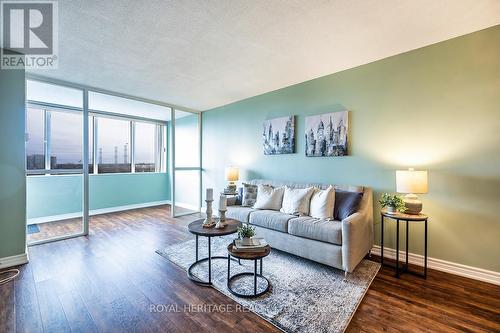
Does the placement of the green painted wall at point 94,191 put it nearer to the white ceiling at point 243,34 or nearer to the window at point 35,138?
the window at point 35,138

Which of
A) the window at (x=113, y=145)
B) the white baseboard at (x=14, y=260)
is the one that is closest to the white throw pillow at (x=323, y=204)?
the white baseboard at (x=14, y=260)

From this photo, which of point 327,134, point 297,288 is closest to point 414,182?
point 327,134

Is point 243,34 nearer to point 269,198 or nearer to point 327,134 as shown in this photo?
point 327,134

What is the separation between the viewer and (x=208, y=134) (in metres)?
5.32

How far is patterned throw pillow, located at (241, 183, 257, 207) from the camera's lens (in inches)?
142

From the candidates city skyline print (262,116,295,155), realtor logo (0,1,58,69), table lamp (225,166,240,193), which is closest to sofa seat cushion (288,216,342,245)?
city skyline print (262,116,295,155)

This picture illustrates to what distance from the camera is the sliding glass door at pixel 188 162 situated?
5.48 meters

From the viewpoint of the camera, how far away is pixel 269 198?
131 inches

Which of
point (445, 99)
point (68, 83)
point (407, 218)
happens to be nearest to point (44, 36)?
point (68, 83)

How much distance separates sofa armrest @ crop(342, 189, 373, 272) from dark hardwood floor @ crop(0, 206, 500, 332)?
291 millimetres

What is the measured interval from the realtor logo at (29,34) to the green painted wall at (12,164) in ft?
0.71

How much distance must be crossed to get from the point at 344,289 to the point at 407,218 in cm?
100

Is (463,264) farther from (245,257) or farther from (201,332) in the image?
(201,332)

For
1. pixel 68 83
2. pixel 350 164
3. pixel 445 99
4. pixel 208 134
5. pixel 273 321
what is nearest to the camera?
pixel 273 321
